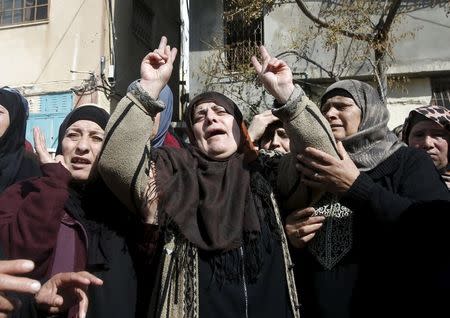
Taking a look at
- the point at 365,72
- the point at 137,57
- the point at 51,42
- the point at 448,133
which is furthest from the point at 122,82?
the point at 448,133

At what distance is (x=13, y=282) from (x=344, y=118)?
1.53 metres

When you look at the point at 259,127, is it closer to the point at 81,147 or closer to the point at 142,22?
the point at 81,147

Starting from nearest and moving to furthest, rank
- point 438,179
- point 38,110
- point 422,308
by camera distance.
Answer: point 422,308 → point 438,179 → point 38,110

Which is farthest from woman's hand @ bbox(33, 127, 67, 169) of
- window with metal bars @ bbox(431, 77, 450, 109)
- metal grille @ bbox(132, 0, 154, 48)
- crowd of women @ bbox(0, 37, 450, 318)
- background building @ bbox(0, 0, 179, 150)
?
metal grille @ bbox(132, 0, 154, 48)

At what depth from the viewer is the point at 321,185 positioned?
1.93 meters

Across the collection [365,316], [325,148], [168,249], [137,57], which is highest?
[137,57]

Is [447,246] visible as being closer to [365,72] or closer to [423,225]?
[423,225]

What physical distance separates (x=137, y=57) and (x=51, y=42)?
1807 mm

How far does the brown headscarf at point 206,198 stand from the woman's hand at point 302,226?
0.17m

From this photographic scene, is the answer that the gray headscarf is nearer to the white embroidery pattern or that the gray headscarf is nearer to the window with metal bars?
the white embroidery pattern

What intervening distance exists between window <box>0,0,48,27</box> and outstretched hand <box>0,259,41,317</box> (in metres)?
9.77

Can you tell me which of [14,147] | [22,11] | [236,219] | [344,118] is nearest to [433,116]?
[344,118]

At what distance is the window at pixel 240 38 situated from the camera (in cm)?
898

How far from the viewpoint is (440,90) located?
28.7 ft
